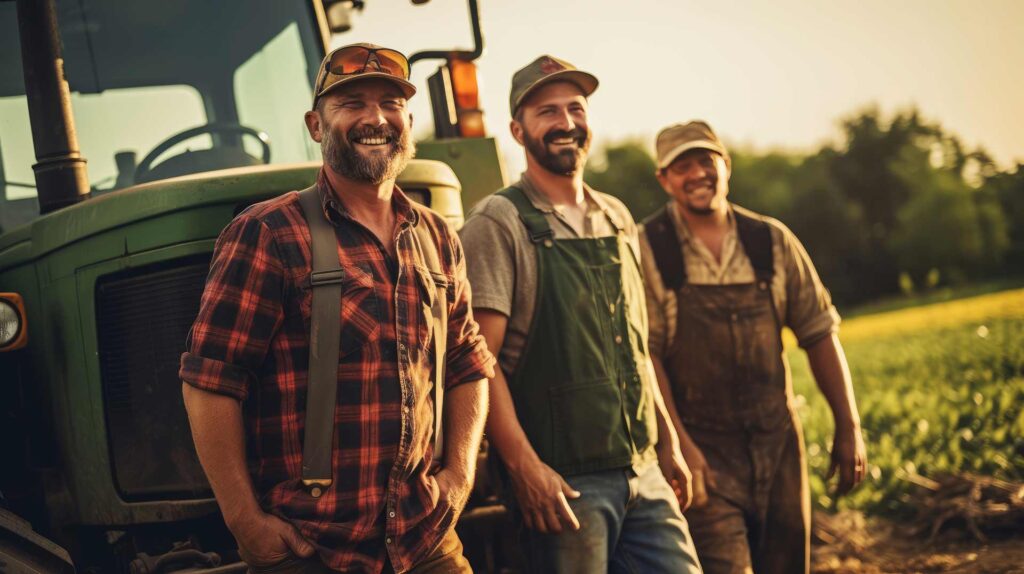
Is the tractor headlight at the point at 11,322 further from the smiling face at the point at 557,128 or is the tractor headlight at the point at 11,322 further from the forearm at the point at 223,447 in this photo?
the smiling face at the point at 557,128

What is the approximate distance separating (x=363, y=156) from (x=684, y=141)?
1837 mm

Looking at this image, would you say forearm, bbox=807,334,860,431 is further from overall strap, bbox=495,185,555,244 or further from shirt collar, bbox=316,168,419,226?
shirt collar, bbox=316,168,419,226

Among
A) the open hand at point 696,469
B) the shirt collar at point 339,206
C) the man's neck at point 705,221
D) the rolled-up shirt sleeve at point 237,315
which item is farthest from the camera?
the man's neck at point 705,221

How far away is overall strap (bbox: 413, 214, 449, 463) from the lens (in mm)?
3066

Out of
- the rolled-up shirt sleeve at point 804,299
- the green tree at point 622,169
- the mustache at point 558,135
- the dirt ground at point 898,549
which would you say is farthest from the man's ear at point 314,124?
the green tree at point 622,169

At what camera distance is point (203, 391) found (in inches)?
107

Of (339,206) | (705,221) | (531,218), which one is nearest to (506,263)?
(531,218)

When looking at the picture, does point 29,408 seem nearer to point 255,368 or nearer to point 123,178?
point 123,178

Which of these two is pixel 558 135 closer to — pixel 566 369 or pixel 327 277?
pixel 566 369

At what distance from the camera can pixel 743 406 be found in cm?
439

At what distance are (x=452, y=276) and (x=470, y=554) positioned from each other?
56.8 inches

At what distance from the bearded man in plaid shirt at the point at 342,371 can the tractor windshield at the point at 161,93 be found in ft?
→ 5.22

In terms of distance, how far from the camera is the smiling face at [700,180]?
4434 mm

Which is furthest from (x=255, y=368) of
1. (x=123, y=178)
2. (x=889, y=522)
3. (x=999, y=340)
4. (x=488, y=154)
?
(x=999, y=340)
